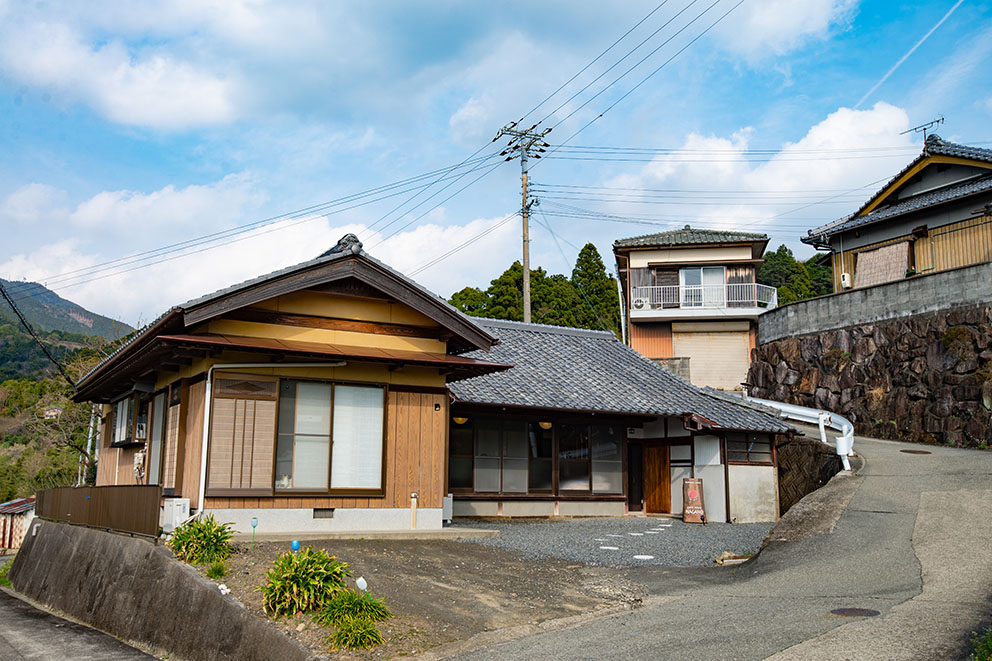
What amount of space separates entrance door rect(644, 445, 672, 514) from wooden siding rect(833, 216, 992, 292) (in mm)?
14093

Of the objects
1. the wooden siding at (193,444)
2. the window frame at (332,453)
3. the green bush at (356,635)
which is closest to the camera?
the green bush at (356,635)

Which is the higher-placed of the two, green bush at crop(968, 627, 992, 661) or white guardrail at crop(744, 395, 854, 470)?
white guardrail at crop(744, 395, 854, 470)

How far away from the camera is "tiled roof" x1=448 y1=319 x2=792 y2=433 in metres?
17.9

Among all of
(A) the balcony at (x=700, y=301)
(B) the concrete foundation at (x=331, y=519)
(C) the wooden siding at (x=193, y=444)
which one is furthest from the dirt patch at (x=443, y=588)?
Answer: (A) the balcony at (x=700, y=301)

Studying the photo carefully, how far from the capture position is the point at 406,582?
864cm

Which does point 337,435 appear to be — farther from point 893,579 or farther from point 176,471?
point 893,579

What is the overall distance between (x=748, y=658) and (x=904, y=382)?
21818 millimetres

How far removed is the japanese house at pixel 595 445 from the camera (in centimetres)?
1786

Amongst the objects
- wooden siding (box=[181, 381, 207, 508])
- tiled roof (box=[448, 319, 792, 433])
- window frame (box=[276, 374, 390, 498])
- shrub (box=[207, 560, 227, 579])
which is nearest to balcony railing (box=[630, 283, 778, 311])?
tiled roof (box=[448, 319, 792, 433])

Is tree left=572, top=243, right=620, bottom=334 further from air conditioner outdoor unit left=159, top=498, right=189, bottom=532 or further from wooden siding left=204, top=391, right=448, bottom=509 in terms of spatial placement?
air conditioner outdoor unit left=159, top=498, right=189, bottom=532

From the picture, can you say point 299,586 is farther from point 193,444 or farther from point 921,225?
point 921,225

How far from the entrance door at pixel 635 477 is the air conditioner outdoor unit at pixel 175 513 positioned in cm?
1242

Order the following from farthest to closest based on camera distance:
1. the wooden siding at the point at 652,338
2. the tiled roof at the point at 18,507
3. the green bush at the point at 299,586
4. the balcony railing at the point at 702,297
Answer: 1. the wooden siding at the point at 652,338
2. the balcony railing at the point at 702,297
3. the tiled roof at the point at 18,507
4. the green bush at the point at 299,586

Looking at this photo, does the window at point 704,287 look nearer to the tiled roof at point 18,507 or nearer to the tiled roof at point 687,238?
the tiled roof at point 687,238
